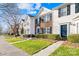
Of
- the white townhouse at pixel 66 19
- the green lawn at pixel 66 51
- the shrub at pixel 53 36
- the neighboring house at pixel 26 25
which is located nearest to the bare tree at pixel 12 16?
the neighboring house at pixel 26 25

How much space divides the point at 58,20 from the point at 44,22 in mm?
562

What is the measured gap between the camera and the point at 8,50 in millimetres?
9078

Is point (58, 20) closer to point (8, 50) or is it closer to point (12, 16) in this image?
point (12, 16)

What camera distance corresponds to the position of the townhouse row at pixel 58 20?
9.08 m

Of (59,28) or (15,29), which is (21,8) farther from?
(59,28)

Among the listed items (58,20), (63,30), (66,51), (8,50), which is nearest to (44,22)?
(58,20)

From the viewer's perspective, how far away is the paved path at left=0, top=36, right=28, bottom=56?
8.95m

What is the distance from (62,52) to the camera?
886 centimetres

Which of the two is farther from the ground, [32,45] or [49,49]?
[32,45]

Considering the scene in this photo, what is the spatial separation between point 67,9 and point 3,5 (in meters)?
2.38

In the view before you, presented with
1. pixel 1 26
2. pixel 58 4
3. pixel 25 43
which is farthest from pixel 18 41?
pixel 58 4

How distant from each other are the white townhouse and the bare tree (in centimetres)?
138

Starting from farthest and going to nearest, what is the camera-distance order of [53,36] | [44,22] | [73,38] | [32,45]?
[44,22] < [53,36] < [32,45] < [73,38]

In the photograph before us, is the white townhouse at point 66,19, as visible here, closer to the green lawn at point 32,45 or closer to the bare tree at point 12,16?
the green lawn at point 32,45
